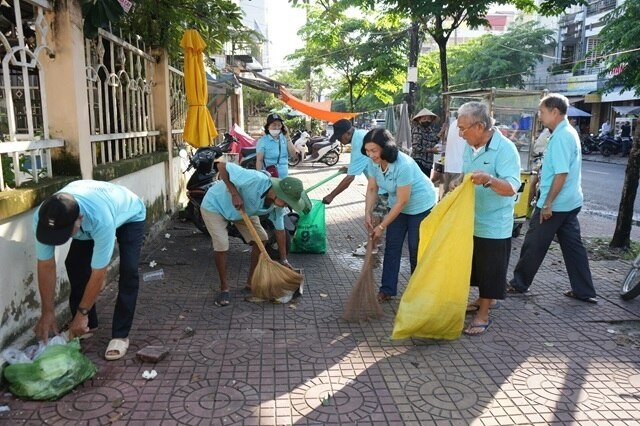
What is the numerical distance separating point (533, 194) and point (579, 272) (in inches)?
142

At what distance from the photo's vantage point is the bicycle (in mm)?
4422

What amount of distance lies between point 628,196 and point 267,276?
4.48 metres

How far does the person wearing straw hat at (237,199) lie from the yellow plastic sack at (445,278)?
122 cm

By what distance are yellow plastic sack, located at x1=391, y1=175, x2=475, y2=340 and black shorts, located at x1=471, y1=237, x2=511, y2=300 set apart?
0.27 m

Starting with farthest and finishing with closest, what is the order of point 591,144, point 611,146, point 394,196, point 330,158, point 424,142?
1. point 591,144
2. point 611,146
3. point 330,158
4. point 424,142
5. point 394,196

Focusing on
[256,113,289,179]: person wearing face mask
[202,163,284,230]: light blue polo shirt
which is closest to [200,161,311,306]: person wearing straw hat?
[202,163,284,230]: light blue polo shirt

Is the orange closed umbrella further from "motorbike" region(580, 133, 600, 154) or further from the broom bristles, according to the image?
"motorbike" region(580, 133, 600, 154)

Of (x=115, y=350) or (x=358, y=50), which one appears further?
(x=358, y=50)

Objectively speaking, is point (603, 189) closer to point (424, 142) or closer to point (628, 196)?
point (628, 196)

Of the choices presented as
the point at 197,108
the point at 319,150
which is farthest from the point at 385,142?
the point at 319,150

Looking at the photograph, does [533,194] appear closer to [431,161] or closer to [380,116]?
[431,161]

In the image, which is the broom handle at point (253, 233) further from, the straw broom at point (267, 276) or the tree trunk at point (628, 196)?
the tree trunk at point (628, 196)

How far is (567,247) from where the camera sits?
4531 mm

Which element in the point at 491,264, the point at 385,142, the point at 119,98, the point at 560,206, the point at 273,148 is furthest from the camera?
the point at 273,148
